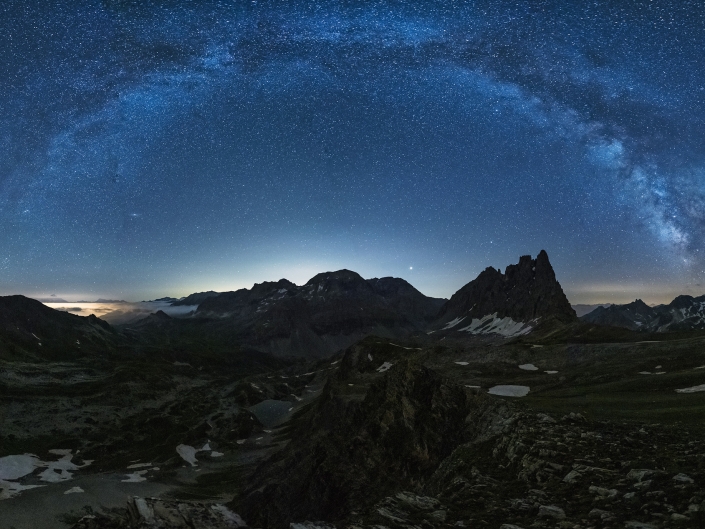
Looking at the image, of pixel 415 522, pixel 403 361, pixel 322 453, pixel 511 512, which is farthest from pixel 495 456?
pixel 322 453

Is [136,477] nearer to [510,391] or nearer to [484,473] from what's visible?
[510,391]

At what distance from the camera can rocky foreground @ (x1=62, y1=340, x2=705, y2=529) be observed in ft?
35.3

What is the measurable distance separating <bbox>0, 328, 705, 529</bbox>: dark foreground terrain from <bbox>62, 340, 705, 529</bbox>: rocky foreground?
0.09 metres

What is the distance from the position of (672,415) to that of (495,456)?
16.9 m

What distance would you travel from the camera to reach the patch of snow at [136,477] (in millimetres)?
100400

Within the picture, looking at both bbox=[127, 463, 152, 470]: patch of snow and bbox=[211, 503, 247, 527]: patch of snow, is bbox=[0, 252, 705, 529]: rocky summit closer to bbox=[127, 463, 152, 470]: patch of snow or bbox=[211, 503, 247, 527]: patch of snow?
bbox=[211, 503, 247, 527]: patch of snow

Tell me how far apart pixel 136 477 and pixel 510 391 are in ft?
320

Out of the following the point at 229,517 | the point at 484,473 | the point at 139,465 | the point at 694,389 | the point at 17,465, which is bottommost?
the point at 139,465

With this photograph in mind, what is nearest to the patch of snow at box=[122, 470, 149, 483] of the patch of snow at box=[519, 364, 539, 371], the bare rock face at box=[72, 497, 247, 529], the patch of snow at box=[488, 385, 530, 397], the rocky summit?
the rocky summit

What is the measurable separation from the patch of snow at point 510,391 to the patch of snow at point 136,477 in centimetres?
9156

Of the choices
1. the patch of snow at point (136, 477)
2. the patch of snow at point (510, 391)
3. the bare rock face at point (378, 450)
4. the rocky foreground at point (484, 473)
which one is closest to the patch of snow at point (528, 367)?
the patch of snow at point (510, 391)

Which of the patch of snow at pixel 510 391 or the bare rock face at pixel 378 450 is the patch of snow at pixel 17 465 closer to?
the bare rock face at pixel 378 450

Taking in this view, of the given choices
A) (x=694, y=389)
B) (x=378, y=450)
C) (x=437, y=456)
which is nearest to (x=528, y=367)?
(x=694, y=389)

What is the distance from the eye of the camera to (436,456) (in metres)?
36.0
